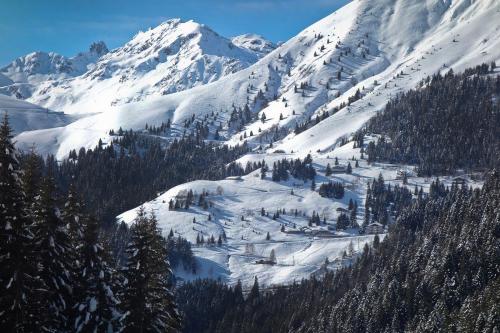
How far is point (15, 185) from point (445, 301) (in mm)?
99254

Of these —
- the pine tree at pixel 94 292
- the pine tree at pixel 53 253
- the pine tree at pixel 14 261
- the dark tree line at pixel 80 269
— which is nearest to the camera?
the pine tree at pixel 14 261

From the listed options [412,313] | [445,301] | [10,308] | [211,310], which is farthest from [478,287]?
[10,308]

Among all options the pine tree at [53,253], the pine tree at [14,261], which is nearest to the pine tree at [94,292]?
the pine tree at [53,253]

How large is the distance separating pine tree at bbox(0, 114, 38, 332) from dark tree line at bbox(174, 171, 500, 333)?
7088cm

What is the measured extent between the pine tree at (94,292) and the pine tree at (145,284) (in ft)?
3.86

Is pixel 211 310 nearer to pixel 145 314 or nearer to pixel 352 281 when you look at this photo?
pixel 352 281

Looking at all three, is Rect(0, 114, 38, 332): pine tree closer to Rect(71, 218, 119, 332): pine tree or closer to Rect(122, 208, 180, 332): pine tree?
Rect(71, 218, 119, 332): pine tree

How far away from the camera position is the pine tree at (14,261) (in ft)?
96.8

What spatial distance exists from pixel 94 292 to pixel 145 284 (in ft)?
11.8

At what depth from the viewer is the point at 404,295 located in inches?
4811

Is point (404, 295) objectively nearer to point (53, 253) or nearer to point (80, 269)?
point (80, 269)

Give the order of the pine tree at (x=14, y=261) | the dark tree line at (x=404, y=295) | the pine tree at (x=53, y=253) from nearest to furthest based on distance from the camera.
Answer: the pine tree at (x=14, y=261) < the pine tree at (x=53, y=253) < the dark tree line at (x=404, y=295)

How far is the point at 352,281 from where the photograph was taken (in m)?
168

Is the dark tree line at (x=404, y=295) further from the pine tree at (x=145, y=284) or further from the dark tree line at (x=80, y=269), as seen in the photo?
the dark tree line at (x=80, y=269)
